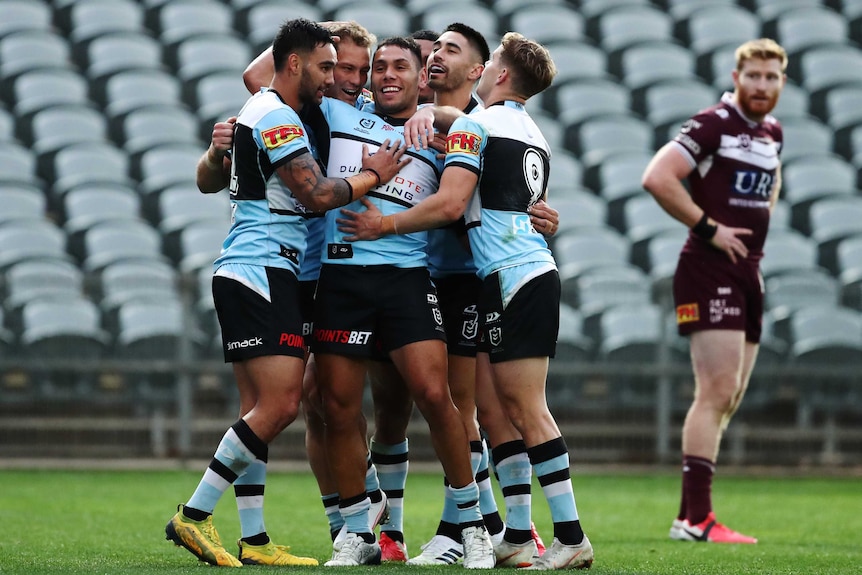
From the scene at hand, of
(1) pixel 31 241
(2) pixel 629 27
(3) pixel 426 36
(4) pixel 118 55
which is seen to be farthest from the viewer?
(2) pixel 629 27

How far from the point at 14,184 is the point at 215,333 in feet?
13.6

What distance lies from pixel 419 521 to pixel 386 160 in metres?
2.86

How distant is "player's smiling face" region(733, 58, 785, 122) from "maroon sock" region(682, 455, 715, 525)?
6.53ft

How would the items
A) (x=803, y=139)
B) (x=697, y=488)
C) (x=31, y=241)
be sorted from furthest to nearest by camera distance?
(x=803, y=139), (x=31, y=241), (x=697, y=488)

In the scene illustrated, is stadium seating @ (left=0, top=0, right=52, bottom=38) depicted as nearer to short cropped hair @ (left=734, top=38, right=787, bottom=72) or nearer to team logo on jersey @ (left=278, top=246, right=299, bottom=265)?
short cropped hair @ (left=734, top=38, right=787, bottom=72)

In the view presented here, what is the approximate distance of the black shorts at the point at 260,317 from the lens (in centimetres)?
480

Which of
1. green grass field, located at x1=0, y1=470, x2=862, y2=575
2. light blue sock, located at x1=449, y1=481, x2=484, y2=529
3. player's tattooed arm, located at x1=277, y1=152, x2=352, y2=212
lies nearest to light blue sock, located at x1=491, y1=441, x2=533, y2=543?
light blue sock, located at x1=449, y1=481, x2=484, y2=529

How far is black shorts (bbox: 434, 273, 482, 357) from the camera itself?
5430 millimetres

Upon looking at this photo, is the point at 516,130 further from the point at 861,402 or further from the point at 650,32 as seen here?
the point at 650,32

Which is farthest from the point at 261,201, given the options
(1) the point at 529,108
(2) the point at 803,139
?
(2) the point at 803,139

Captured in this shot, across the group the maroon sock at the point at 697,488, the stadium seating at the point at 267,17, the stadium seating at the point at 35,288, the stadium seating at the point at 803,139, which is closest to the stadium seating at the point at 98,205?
the stadium seating at the point at 35,288

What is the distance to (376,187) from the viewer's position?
5.04 metres

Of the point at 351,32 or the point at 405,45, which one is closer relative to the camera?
the point at 405,45

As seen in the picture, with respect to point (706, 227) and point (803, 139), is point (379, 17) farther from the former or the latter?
point (706, 227)
